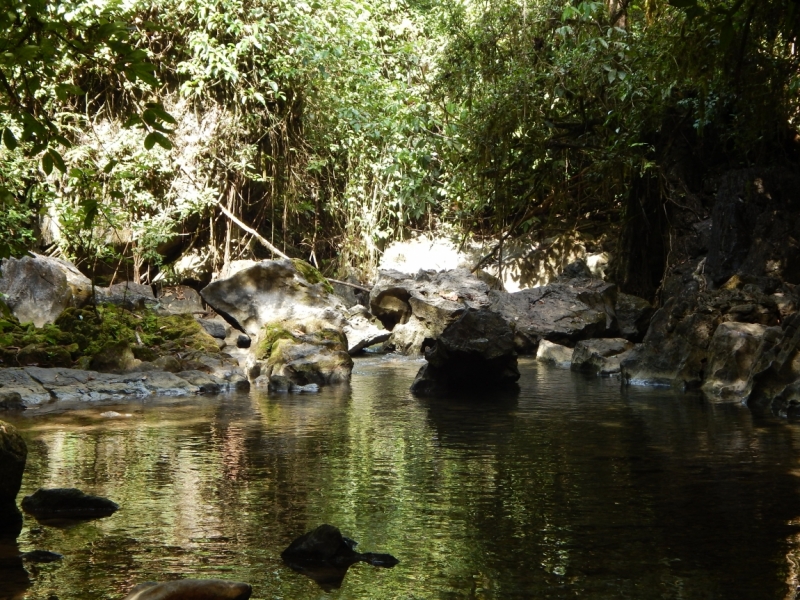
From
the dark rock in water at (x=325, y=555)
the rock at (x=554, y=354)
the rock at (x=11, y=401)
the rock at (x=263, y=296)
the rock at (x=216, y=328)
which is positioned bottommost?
the dark rock in water at (x=325, y=555)

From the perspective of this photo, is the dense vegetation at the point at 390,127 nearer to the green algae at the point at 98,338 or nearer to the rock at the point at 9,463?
the green algae at the point at 98,338

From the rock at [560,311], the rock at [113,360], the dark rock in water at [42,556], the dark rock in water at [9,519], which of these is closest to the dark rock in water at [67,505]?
the dark rock in water at [9,519]

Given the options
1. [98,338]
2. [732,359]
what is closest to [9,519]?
[98,338]

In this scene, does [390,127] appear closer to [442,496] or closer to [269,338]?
[269,338]

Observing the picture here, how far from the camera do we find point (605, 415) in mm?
10086

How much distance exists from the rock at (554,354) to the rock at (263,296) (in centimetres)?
363

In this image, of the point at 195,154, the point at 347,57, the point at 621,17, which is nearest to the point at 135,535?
the point at 621,17

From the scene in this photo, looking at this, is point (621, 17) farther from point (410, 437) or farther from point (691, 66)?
point (410, 437)

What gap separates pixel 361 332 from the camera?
18.3m

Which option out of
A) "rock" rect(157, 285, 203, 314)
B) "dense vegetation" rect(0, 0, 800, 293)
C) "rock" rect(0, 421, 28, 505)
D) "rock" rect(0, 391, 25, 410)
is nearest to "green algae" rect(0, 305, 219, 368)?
"rock" rect(0, 391, 25, 410)

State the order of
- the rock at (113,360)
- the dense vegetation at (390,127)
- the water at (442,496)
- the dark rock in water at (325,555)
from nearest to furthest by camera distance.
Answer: the water at (442,496) → the dark rock in water at (325,555) → the dense vegetation at (390,127) → the rock at (113,360)

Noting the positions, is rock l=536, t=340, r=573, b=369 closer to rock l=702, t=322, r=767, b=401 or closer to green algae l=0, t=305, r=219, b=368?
rock l=702, t=322, r=767, b=401

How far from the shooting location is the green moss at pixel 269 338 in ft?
47.8

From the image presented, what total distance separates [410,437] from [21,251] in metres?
4.66
